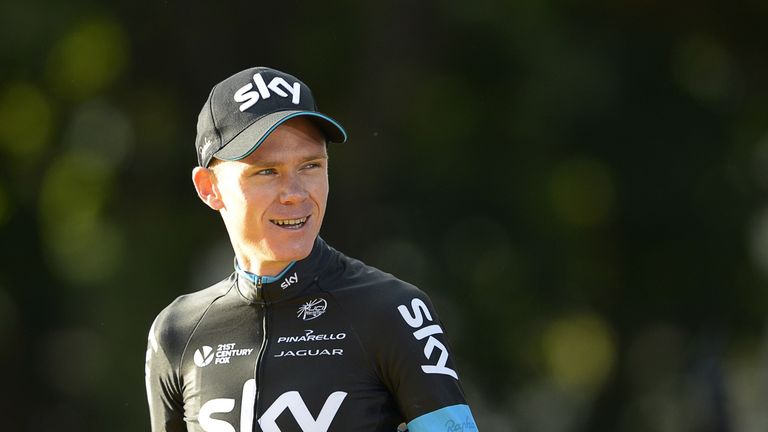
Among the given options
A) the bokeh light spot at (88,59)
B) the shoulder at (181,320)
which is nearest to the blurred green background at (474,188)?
the bokeh light spot at (88,59)

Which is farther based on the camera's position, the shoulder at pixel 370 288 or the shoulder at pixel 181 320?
the shoulder at pixel 181 320

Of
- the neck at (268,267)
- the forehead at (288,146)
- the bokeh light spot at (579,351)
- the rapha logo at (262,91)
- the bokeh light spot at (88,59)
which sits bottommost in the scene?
the bokeh light spot at (579,351)

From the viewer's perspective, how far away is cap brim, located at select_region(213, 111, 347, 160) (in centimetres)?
331

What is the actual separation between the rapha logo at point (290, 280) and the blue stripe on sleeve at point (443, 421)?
0.55m

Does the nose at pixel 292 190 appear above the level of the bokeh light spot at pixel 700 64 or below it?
above

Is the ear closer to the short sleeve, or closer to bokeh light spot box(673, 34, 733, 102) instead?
the short sleeve

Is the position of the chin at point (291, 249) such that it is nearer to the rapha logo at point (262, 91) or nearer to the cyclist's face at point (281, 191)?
the cyclist's face at point (281, 191)

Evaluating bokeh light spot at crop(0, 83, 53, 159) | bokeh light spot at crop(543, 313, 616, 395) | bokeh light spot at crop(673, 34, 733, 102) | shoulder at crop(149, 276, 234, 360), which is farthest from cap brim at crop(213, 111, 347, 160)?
bokeh light spot at crop(673, 34, 733, 102)

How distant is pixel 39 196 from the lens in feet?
37.2

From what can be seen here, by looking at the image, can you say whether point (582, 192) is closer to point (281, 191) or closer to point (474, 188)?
point (474, 188)

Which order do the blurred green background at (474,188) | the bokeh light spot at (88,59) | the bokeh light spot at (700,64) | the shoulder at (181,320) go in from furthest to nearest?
→ 1. the bokeh light spot at (700,64)
2. the bokeh light spot at (88,59)
3. the blurred green background at (474,188)
4. the shoulder at (181,320)

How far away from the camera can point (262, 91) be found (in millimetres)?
3449

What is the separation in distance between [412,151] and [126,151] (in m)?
2.62

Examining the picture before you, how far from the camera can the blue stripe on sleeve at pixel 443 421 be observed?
3225 millimetres
